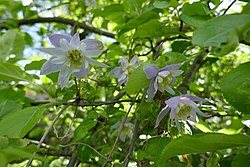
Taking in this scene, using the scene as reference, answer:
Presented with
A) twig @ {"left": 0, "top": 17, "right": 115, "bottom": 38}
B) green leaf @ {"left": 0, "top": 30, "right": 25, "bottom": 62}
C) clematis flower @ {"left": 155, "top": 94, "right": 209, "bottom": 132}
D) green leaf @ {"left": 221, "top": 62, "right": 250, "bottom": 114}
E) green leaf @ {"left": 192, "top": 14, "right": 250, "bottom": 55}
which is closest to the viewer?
green leaf @ {"left": 192, "top": 14, "right": 250, "bottom": 55}

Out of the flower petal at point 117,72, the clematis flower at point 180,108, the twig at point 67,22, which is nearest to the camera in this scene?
the clematis flower at point 180,108

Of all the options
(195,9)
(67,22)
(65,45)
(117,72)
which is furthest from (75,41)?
(67,22)

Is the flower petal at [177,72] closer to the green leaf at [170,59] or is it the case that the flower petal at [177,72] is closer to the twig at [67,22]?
the green leaf at [170,59]

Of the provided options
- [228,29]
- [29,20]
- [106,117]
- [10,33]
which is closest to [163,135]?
[106,117]

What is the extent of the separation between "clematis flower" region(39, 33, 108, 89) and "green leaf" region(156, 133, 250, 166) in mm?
382

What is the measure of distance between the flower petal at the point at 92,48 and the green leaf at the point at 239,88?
315 millimetres

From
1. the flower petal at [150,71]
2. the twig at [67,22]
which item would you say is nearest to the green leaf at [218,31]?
the flower petal at [150,71]

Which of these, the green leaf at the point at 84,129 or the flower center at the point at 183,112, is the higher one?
the flower center at the point at 183,112

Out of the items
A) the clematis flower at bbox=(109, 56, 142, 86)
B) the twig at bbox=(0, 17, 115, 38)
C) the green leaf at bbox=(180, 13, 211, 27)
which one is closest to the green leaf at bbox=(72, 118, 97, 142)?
the clematis flower at bbox=(109, 56, 142, 86)

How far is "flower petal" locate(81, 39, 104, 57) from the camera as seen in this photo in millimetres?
867

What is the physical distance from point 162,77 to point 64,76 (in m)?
0.24

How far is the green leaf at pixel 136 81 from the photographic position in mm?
746

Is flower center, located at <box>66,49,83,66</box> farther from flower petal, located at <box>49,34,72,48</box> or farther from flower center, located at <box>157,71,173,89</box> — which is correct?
flower center, located at <box>157,71,173,89</box>

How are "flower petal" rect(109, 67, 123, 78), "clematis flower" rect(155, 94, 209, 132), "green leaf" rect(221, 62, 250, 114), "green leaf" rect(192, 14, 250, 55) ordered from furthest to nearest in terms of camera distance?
"flower petal" rect(109, 67, 123, 78) → "clematis flower" rect(155, 94, 209, 132) → "green leaf" rect(221, 62, 250, 114) → "green leaf" rect(192, 14, 250, 55)
